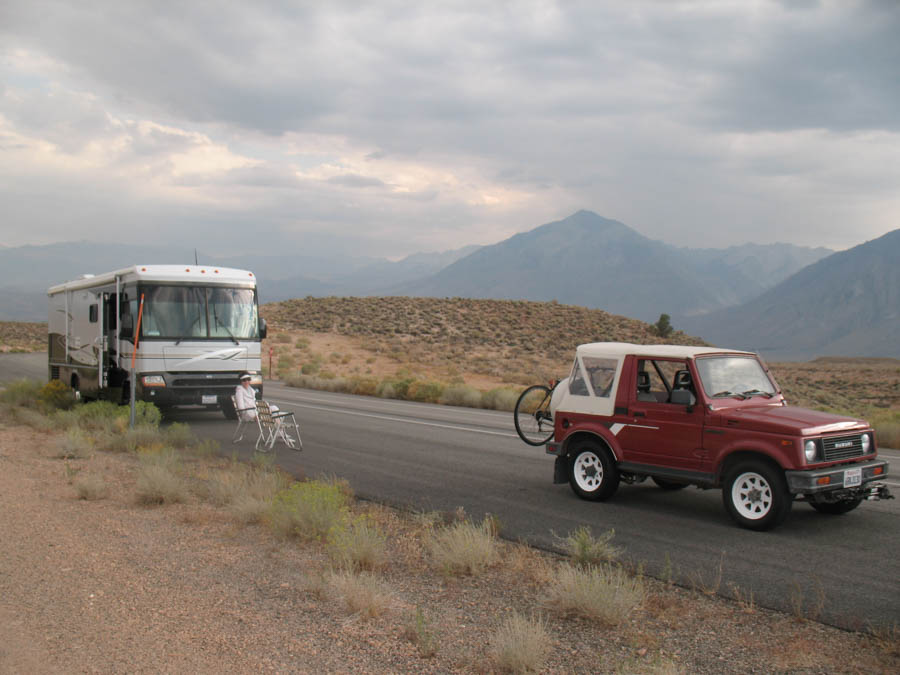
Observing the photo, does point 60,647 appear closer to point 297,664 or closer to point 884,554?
point 297,664

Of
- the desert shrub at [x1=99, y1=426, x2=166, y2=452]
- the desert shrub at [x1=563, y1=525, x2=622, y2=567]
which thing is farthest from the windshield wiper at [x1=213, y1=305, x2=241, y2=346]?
the desert shrub at [x1=563, y1=525, x2=622, y2=567]

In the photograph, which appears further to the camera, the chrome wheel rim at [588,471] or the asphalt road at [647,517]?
the chrome wheel rim at [588,471]

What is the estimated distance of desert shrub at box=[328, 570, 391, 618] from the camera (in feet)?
17.0

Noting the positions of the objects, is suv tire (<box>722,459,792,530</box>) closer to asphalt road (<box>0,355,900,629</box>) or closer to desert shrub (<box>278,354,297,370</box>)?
asphalt road (<box>0,355,900,629</box>)

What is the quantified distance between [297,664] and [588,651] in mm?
1781

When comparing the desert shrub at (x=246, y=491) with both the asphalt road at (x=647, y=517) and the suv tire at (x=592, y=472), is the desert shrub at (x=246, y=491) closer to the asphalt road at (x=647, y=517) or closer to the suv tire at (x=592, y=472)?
the asphalt road at (x=647, y=517)

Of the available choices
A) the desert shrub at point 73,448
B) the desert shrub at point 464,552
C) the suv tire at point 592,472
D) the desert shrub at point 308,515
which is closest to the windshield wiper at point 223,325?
the desert shrub at point 73,448

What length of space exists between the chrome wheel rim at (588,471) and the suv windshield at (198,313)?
884 centimetres

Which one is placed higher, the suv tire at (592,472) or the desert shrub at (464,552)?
the suv tire at (592,472)

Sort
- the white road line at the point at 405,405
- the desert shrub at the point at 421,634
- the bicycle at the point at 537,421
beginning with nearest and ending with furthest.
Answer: the desert shrub at the point at 421,634 < the bicycle at the point at 537,421 < the white road line at the point at 405,405

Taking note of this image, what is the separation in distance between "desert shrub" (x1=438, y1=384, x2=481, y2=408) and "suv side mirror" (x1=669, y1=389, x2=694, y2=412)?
14429mm

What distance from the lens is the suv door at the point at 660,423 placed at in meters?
7.76

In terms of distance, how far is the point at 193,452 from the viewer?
11906 mm

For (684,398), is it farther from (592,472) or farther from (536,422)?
(536,422)
